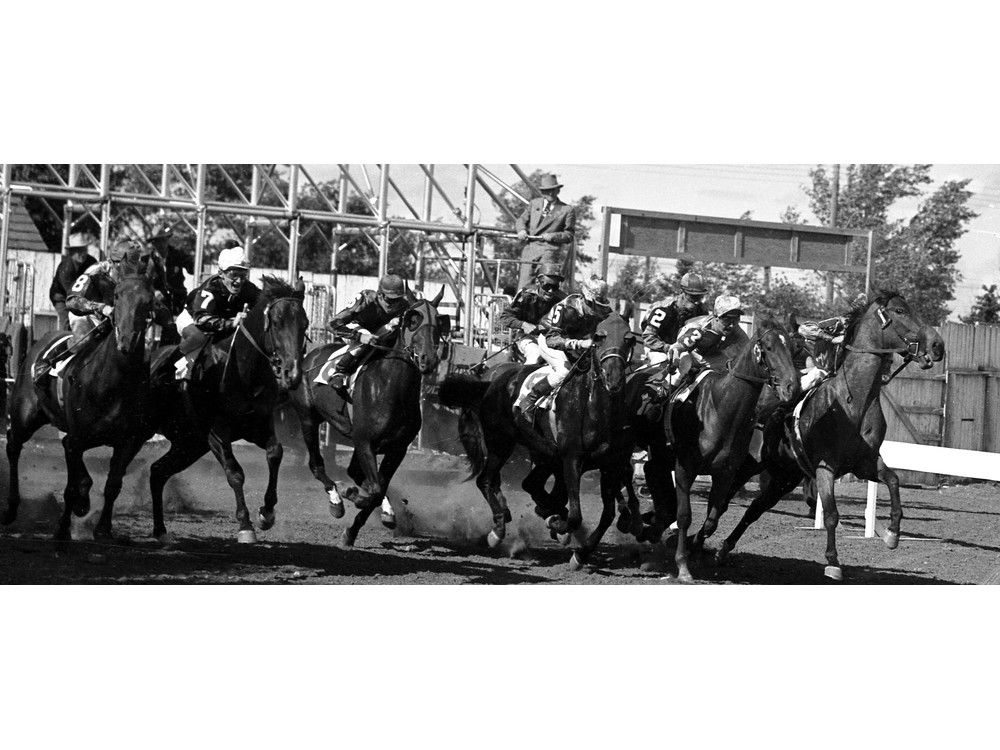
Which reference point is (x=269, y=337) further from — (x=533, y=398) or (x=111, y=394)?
(x=533, y=398)

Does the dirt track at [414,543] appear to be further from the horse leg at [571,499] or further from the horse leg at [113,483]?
the horse leg at [571,499]

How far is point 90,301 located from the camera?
12.6 metres

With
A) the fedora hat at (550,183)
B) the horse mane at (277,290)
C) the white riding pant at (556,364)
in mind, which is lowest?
the white riding pant at (556,364)

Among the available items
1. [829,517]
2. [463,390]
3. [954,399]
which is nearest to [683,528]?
[829,517]

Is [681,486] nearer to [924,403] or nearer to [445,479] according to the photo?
[445,479]

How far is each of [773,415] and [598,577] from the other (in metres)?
2.53

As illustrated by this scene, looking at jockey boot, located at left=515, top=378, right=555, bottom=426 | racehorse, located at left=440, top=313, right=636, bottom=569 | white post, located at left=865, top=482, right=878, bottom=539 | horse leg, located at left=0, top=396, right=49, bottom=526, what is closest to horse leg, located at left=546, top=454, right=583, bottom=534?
racehorse, located at left=440, top=313, right=636, bottom=569

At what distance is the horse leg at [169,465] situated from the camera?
13406mm

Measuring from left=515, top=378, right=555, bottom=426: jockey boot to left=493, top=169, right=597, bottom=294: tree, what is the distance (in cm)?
738

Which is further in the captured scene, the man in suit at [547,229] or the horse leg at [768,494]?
the man in suit at [547,229]

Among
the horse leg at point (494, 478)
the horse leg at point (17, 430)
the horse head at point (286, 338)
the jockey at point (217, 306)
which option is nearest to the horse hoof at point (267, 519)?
the horse head at point (286, 338)

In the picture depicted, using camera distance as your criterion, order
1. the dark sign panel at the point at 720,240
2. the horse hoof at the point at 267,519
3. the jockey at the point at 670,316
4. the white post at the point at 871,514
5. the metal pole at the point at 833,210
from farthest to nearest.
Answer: the metal pole at the point at 833,210 < the dark sign panel at the point at 720,240 < the white post at the point at 871,514 < the jockey at the point at 670,316 < the horse hoof at the point at 267,519

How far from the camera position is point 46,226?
1613 inches

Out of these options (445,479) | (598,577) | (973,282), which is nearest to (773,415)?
(598,577)
